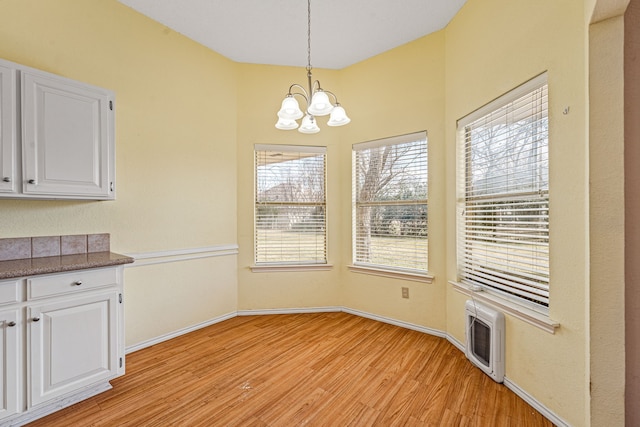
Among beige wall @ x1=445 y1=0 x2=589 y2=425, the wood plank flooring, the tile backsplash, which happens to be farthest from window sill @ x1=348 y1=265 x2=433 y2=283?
the tile backsplash

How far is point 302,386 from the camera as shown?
2.15 metres

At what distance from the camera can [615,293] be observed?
1440 millimetres

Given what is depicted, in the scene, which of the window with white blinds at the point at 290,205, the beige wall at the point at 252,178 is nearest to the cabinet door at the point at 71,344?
the beige wall at the point at 252,178

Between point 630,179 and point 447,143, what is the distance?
151 cm

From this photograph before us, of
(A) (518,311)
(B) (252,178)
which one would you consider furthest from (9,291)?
(A) (518,311)

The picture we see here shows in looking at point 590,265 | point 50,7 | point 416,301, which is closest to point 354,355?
point 416,301

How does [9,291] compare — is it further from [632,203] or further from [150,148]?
[632,203]

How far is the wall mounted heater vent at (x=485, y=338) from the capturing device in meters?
2.15

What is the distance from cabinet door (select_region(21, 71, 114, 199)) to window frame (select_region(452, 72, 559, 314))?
2864 mm

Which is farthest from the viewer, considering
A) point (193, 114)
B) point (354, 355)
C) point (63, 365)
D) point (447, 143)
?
point (193, 114)

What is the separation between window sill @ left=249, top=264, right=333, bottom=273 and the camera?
3.58 metres

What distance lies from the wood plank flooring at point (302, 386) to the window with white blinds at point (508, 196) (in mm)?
721

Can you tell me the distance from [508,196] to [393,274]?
1.48 metres

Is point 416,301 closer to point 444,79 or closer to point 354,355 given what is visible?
point 354,355
